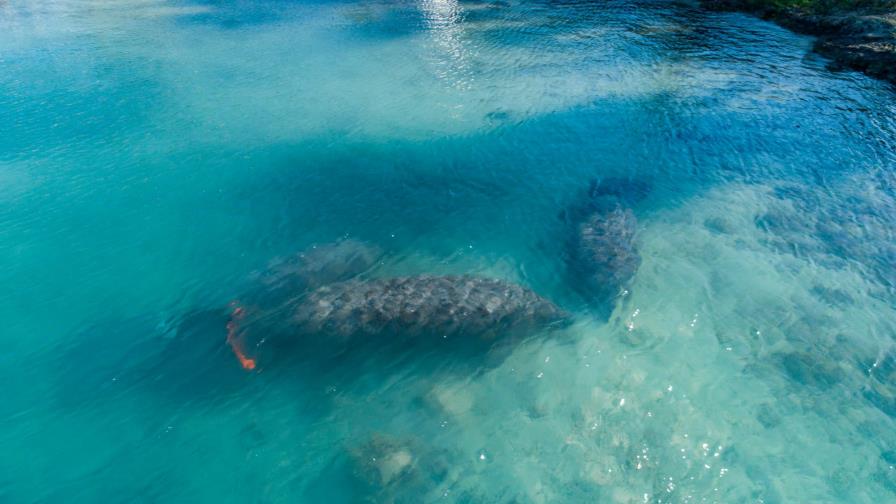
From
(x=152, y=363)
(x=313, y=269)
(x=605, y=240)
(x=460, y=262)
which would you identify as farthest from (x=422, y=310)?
(x=152, y=363)

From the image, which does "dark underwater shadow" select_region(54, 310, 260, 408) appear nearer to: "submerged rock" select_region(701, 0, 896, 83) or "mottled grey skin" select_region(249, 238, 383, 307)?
"mottled grey skin" select_region(249, 238, 383, 307)

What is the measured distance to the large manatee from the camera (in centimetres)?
818

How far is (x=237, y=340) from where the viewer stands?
8.28 metres

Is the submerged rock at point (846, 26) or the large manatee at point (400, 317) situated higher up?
the submerged rock at point (846, 26)

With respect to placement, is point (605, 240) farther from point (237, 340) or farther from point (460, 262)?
point (237, 340)

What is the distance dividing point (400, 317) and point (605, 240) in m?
5.00

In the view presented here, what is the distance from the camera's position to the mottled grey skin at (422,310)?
8234mm

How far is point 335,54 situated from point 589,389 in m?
19.3

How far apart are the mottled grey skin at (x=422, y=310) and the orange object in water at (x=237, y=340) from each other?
996 millimetres

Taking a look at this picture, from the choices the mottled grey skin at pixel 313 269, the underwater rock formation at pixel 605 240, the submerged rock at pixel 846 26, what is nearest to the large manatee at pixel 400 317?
the mottled grey skin at pixel 313 269

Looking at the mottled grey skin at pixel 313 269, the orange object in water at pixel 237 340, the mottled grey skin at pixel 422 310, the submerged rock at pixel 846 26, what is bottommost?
the orange object in water at pixel 237 340

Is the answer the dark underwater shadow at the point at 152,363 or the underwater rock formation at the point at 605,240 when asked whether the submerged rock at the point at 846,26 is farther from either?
the dark underwater shadow at the point at 152,363

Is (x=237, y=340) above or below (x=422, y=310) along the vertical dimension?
below

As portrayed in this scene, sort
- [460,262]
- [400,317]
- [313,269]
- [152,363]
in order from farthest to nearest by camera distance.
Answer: [460,262], [313,269], [400,317], [152,363]
